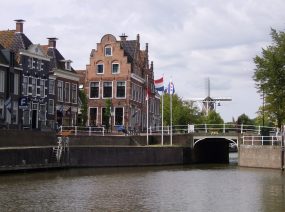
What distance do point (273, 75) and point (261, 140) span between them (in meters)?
7.60

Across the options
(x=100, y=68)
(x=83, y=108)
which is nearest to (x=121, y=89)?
(x=100, y=68)

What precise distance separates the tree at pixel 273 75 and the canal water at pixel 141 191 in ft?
38.9

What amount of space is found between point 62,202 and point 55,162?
1823 cm

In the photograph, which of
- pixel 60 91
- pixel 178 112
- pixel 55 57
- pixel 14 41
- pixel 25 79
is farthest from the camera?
pixel 178 112

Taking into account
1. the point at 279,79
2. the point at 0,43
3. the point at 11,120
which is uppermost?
the point at 0,43

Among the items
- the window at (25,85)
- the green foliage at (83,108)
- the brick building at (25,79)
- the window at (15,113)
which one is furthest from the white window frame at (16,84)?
the green foliage at (83,108)

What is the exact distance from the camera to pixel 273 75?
5412 cm

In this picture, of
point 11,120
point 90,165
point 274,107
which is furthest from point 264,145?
point 11,120

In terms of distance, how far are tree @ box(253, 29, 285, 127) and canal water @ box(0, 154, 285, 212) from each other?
11.9 m

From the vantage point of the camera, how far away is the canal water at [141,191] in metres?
26.2

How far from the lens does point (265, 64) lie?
54438 millimetres

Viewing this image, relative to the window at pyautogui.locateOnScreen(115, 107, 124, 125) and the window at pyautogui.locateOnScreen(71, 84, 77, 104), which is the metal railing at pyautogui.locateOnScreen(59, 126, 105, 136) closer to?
the window at pyautogui.locateOnScreen(71, 84, 77, 104)

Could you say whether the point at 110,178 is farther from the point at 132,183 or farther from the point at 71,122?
the point at 71,122

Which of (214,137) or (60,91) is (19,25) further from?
(214,137)
